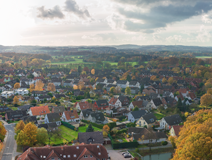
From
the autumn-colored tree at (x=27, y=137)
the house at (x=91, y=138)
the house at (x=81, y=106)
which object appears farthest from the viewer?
the house at (x=81, y=106)

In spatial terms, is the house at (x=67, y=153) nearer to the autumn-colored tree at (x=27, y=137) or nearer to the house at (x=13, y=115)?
the autumn-colored tree at (x=27, y=137)

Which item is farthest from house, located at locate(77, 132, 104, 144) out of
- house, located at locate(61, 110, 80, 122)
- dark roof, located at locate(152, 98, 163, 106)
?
dark roof, located at locate(152, 98, 163, 106)

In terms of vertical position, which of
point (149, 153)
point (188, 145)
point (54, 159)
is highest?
point (188, 145)

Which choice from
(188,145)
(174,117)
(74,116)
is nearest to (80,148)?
(188,145)

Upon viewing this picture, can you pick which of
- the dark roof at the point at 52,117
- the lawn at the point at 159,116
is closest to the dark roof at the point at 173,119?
the lawn at the point at 159,116

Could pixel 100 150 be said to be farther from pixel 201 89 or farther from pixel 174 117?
pixel 201 89
